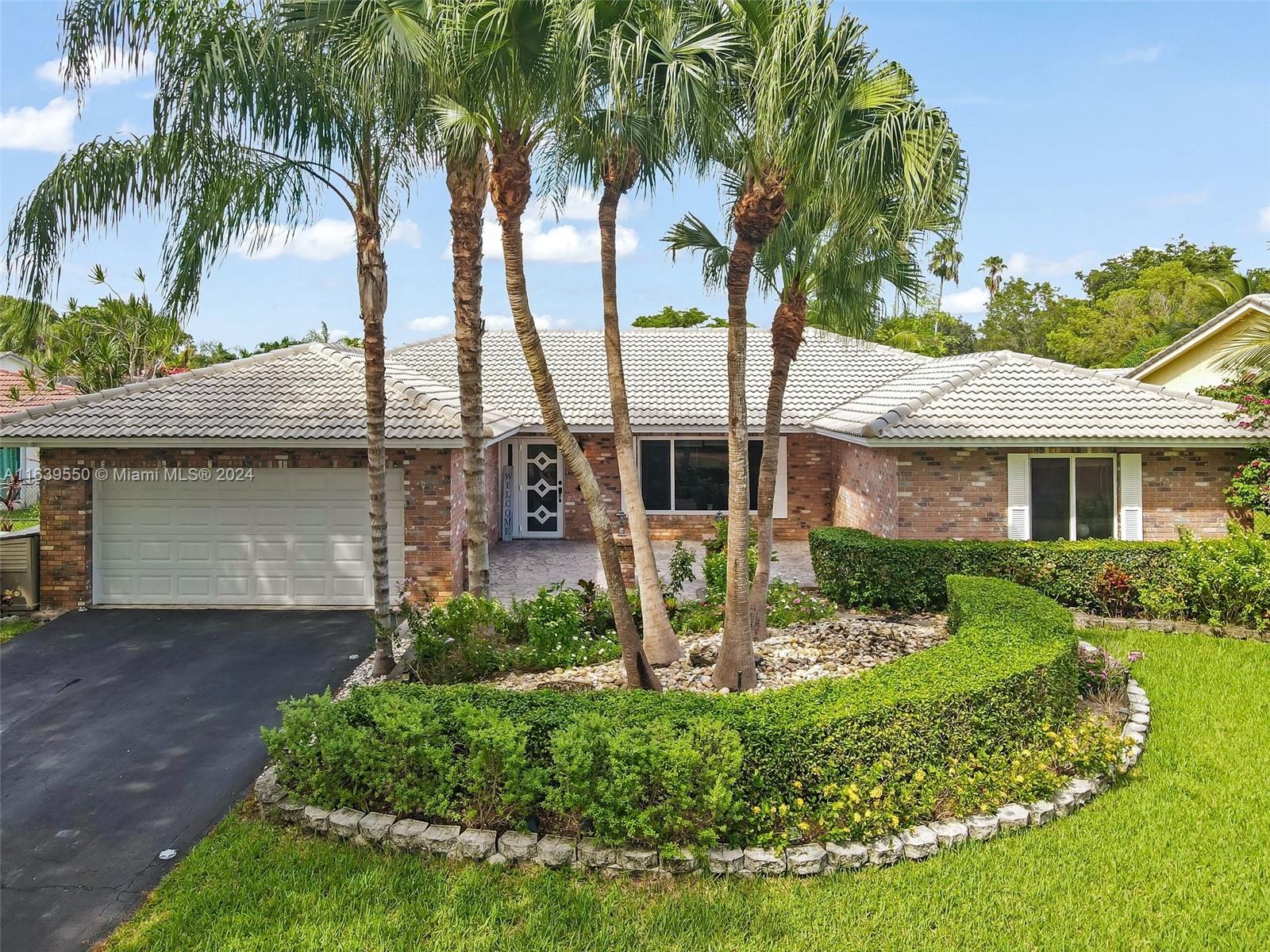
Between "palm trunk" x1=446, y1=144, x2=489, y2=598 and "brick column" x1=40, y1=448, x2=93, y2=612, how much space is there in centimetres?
705

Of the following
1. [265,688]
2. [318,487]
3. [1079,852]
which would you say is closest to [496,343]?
[318,487]

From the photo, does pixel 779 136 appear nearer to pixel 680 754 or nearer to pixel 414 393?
pixel 680 754

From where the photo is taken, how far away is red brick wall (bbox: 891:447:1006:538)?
1322cm

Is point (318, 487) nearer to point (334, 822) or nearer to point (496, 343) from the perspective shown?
point (334, 822)

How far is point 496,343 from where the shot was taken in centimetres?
2241

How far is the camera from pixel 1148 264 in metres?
48.9

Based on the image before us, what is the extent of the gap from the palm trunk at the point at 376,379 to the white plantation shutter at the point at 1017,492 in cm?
1030

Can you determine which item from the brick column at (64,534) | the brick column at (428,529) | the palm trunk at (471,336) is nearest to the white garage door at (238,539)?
the brick column at (64,534)

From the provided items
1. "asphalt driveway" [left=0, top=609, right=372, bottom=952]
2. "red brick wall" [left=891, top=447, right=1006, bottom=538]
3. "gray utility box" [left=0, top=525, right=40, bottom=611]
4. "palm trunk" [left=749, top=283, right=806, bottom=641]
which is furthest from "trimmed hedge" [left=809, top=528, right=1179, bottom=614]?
"gray utility box" [left=0, top=525, right=40, bottom=611]

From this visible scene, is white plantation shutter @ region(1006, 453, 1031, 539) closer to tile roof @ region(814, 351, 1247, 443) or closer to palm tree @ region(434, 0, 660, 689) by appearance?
tile roof @ region(814, 351, 1247, 443)

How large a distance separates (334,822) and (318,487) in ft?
25.3

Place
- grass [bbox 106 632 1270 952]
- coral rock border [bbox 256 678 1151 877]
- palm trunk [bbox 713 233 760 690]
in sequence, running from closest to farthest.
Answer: grass [bbox 106 632 1270 952] < coral rock border [bbox 256 678 1151 877] < palm trunk [bbox 713 233 760 690]

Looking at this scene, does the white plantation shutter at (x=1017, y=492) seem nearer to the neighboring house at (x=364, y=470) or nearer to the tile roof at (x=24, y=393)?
the neighboring house at (x=364, y=470)

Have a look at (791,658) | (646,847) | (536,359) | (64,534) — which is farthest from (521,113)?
(64,534)
